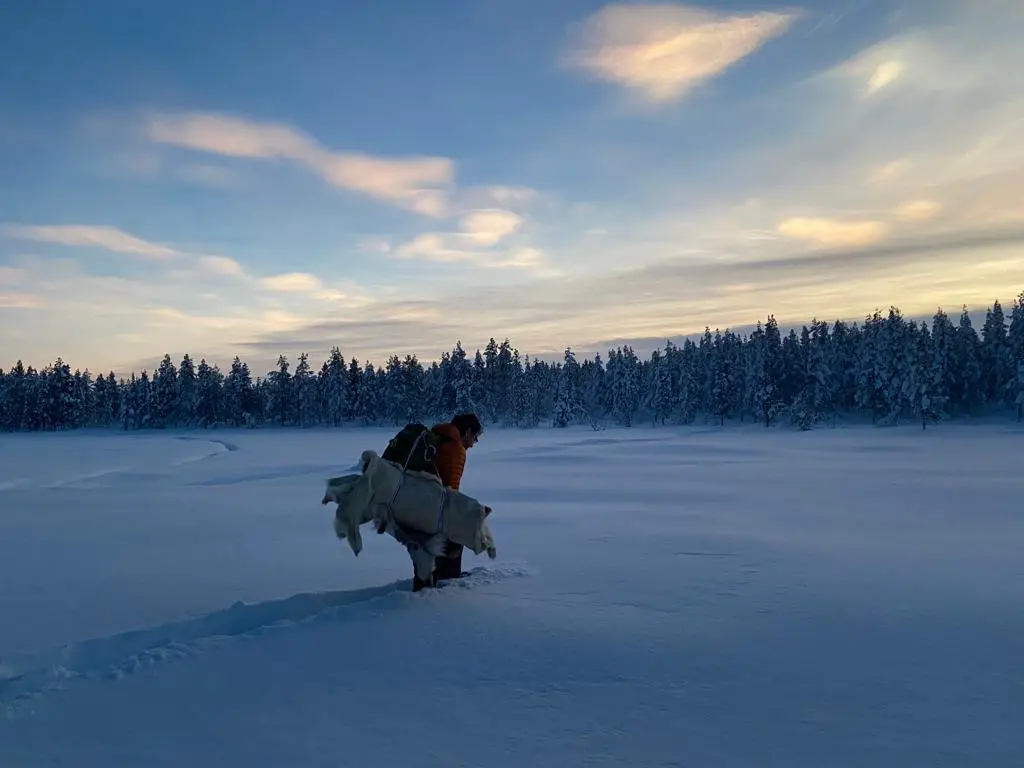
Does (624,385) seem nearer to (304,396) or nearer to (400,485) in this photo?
(304,396)

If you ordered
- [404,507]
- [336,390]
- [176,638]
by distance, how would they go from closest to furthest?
1. [176,638]
2. [404,507]
3. [336,390]

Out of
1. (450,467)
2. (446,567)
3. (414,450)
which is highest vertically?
(414,450)

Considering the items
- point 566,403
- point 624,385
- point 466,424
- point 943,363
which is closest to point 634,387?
point 624,385

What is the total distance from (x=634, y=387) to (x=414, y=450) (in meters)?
106

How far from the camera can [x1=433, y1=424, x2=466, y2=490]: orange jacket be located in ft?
24.1

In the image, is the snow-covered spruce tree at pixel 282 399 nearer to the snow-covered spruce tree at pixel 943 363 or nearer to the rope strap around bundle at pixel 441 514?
the snow-covered spruce tree at pixel 943 363

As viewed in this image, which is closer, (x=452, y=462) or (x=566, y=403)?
(x=452, y=462)

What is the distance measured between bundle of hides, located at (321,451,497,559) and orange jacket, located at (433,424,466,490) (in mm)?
226

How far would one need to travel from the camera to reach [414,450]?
710 cm

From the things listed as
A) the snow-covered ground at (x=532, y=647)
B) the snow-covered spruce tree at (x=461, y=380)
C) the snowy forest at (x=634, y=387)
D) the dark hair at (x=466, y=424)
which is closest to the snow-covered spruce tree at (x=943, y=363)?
the snowy forest at (x=634, y=387)

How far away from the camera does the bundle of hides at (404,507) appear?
669 cm

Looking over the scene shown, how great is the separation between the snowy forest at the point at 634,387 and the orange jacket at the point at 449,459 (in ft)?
247

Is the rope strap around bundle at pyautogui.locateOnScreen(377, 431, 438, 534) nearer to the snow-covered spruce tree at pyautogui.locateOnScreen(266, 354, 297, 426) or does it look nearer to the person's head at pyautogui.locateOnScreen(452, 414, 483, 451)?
the person's head at pyautogui.locateOnScreen(452, 414, 483, 451)

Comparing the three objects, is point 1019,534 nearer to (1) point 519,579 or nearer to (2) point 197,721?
(1) point 519,579
